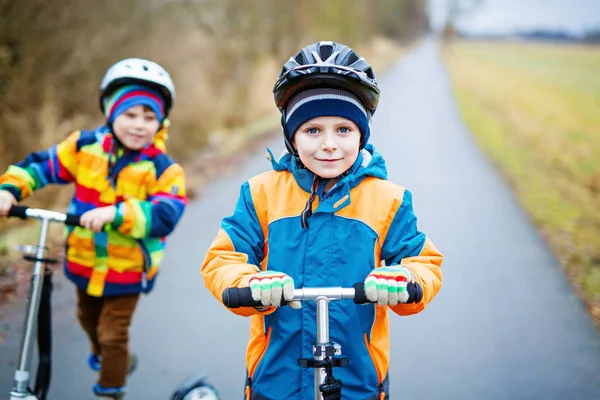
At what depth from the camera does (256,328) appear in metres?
2.54

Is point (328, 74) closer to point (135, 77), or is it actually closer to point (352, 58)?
Result: point (352, 58)

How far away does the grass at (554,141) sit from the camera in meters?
7.22

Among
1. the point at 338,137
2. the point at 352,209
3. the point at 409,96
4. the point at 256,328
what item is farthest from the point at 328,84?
the point at 409,96

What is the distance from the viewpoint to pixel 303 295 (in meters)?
2.04

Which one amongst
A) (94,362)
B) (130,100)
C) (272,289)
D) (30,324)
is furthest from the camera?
(94,362)

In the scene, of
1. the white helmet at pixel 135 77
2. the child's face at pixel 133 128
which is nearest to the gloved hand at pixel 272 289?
the child's face at pixel 133 128

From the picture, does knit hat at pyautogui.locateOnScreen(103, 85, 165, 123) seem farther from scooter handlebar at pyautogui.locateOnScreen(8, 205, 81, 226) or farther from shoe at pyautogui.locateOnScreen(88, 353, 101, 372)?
shoe at pyautogui.locateOnScreen(88, 353, 101, 372)

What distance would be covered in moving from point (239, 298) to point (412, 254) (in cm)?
71

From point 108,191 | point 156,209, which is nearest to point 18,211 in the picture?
point 108,191

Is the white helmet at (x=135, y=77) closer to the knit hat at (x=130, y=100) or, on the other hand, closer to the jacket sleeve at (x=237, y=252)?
the knit hat at (x=130, y=100)

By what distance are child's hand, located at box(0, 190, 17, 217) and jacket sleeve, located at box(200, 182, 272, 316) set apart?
1.20 metres

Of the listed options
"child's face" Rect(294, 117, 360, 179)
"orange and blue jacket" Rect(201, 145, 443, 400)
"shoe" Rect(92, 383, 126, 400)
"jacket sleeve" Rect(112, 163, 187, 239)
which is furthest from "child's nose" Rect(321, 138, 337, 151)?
"shoe" Rect(92, 383, 126, 400)

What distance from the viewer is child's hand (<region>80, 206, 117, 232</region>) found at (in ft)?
10.2

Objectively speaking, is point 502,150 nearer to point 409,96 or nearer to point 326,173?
point 409,96
